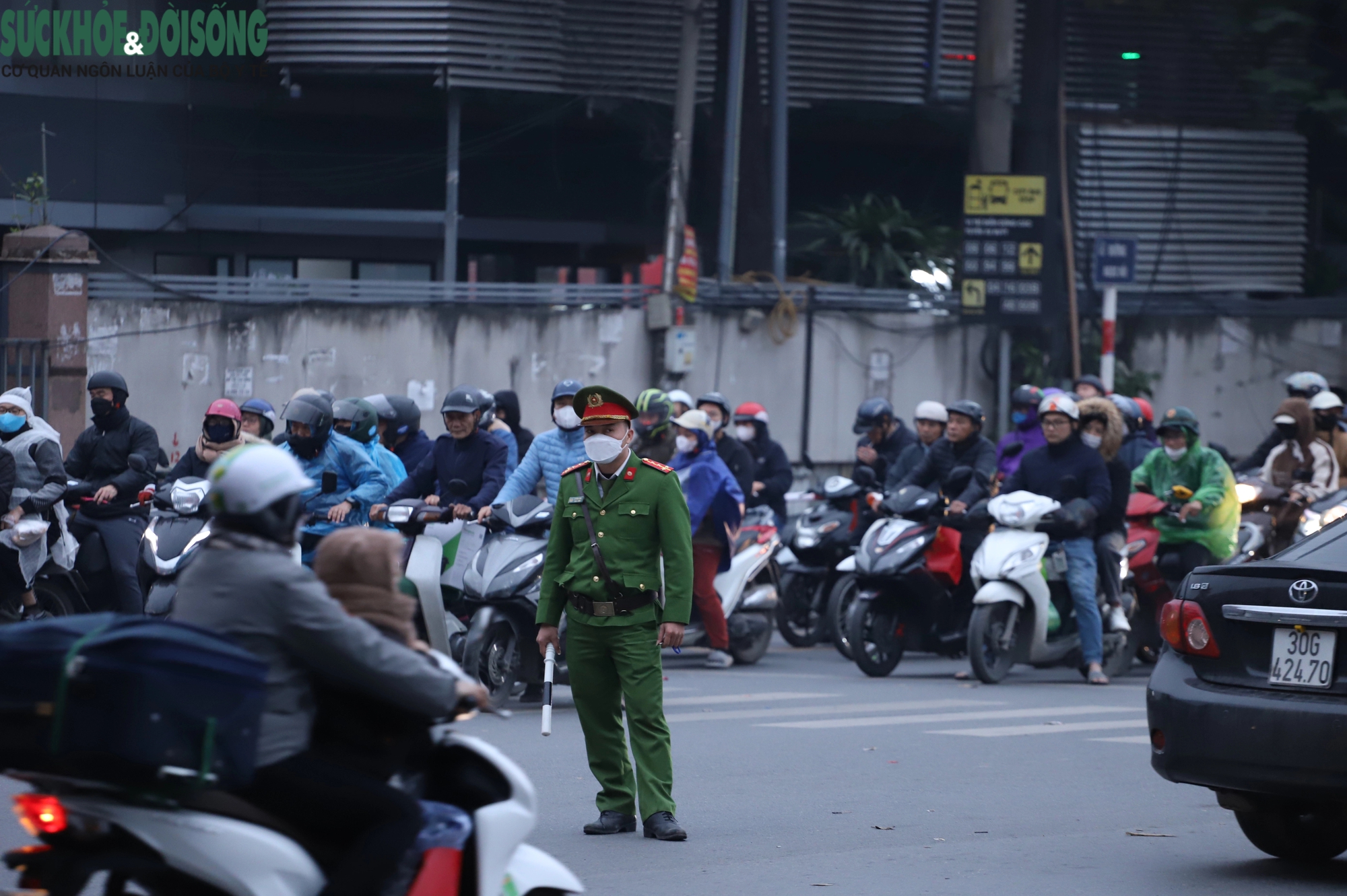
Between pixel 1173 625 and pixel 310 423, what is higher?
pixel 310 423

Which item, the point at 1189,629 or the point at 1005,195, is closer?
the point at 1189,629

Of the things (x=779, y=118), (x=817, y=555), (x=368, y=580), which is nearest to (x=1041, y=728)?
(x=817, y=555)

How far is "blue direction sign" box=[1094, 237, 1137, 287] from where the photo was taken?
21.1 m

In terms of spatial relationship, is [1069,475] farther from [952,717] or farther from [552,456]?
[552,456]

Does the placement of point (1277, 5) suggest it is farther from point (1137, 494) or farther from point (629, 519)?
point (629, 519)

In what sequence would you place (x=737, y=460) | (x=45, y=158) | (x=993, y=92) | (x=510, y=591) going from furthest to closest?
(x=993, y=92) < (x=45, y=158) < (x=737, y=460) < (x=510, y=591)

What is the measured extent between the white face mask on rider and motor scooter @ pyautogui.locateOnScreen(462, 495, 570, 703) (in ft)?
10.9

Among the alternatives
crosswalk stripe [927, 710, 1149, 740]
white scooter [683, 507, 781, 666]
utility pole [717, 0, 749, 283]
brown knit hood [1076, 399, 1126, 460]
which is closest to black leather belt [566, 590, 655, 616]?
crosswalk stripe [927, 710, 1149, 740]

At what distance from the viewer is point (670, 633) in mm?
7297

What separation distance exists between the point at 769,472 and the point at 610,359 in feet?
18.0

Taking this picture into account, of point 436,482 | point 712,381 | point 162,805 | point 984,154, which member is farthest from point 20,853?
point 984,154

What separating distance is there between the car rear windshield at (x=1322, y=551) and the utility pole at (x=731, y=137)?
15166 millimetres

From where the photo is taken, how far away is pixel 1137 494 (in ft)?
44.7

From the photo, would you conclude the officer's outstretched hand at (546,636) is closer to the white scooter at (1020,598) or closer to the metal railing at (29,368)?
the white scooter at (1020,598)
